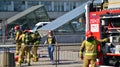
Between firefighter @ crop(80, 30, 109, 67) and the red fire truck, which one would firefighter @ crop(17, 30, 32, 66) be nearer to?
the red fire truck

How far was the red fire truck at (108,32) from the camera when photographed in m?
13.4

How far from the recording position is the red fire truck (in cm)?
1344

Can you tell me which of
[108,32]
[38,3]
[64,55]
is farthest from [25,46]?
[38,3]

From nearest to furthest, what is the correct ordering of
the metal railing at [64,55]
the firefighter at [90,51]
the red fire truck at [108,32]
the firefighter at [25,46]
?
the firefighter at [90,51]
the red fire truck at [108,32]
the metal railing at [64,55]
the firefighter at [25,46]

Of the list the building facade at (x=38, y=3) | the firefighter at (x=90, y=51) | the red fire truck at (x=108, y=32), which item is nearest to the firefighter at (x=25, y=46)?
the red fire truck at (x=108, y=32)

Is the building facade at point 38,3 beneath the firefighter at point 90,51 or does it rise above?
above

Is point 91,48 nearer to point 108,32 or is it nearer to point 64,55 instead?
point 108,32

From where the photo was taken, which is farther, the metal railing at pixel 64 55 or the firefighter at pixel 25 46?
the firefighter at pixel 25 46

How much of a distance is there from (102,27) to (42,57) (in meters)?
8.00

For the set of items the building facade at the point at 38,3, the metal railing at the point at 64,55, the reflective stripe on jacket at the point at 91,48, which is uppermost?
the building facade at the point at 38,3

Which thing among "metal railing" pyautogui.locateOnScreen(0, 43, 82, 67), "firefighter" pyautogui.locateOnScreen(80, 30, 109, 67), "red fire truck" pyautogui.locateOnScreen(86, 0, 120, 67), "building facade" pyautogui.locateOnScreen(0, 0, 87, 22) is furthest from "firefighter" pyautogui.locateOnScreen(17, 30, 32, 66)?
"building facade" pyautogui.locateOnScreen(0, 0, 87, 22)

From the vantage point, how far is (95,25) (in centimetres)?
1406

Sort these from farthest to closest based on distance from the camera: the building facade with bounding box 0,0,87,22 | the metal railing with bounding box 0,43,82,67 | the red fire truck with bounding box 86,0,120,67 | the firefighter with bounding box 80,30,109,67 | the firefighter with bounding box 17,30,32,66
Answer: the building facade with bounding box 0,0,87,22
the firefighter with bounding box 17,30,32,66
the metal railing with bounding box 0,43,82,67
the red fire truck with bounding box 86,0,120,67
the firefighter with bounding box 80,30,109,67

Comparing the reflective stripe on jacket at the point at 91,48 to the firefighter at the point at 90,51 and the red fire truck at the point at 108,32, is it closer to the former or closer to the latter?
the firefighter at the point at 90,51
